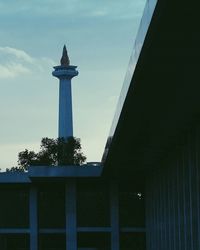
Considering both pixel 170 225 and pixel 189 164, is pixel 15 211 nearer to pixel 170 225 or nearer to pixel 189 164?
pixel 170 225

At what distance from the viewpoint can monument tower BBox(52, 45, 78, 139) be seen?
110750 millimetres

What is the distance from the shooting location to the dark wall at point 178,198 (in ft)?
80.8

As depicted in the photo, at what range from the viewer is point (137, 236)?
44344mm

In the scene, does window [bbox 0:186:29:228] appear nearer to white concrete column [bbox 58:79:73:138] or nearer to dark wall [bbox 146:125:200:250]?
dark wall [bbox 146:125:200:250]

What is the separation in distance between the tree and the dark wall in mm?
37630

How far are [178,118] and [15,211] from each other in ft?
76.8

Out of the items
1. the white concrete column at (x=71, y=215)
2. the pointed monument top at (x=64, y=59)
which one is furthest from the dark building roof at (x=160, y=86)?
the pointed monument top at (x=64, y=59)

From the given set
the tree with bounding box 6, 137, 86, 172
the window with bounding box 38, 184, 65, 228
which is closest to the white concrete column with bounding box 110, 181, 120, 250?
the window with bounding box 38, 184, 65, 228

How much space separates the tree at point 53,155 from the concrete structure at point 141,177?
33.4 meters

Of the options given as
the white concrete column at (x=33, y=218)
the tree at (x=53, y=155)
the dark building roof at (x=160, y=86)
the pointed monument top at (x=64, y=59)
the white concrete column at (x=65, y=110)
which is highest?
the pointed monument top at (x=64, y=59)

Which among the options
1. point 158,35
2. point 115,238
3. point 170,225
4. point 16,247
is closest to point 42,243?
point 16,247

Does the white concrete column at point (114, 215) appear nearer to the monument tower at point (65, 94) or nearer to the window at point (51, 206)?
the window at point (51, 206)

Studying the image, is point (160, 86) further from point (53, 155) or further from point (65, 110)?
point (65, 110)

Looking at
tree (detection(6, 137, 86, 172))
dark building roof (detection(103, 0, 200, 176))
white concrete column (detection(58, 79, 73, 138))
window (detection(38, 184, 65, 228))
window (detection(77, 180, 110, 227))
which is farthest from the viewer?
white concrete column (detection(58, 79, 73, 138))
